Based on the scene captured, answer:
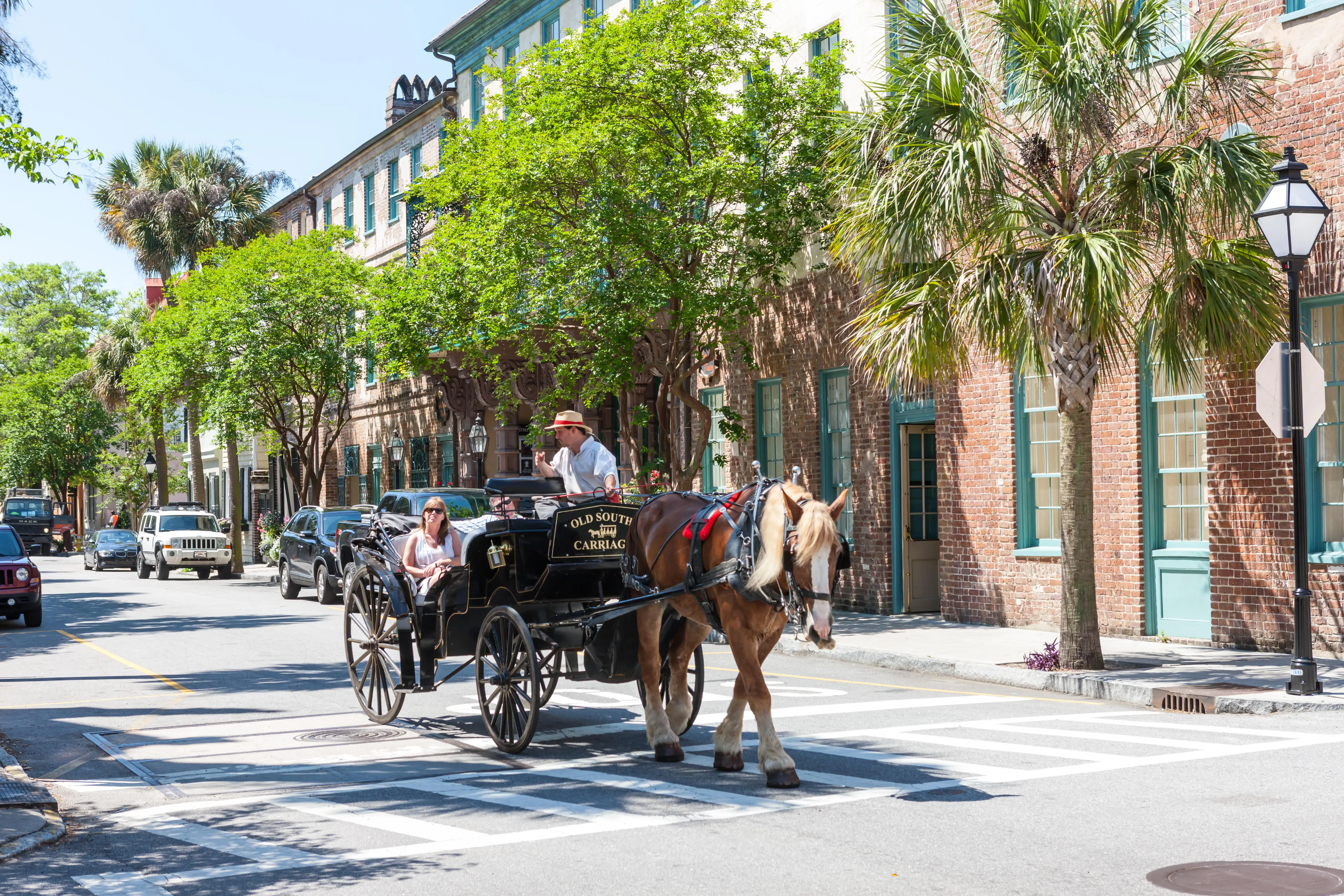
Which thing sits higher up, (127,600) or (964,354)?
(964,354)

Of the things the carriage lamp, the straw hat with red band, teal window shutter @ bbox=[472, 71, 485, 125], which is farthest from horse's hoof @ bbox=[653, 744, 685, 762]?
teal window shutter @ bbox=[472, 71, 485, 125]

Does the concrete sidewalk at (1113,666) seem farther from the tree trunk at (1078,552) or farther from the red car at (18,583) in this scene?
the red car at (18,583)

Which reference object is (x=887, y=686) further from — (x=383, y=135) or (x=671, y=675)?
(x=383, y=135)

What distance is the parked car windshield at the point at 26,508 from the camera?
59875 mm


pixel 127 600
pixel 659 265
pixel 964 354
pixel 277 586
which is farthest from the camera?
pixel 277 586

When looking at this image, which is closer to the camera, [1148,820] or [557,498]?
[1148,820]

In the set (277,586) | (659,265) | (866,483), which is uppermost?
(659,265)

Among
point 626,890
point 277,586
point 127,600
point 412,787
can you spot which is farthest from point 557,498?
point 277,586

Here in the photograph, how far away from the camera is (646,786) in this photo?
8.34 meters

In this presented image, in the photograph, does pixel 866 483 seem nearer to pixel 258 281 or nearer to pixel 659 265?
A: pixel 659 265

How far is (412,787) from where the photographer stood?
8.54 meters

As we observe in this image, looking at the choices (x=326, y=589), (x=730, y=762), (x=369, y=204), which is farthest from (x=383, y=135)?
(x=730, y=762)

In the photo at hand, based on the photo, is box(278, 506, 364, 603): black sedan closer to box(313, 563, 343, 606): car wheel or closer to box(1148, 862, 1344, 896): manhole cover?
box(313, 563, 343, 606): car wheel

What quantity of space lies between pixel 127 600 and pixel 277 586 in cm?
627
